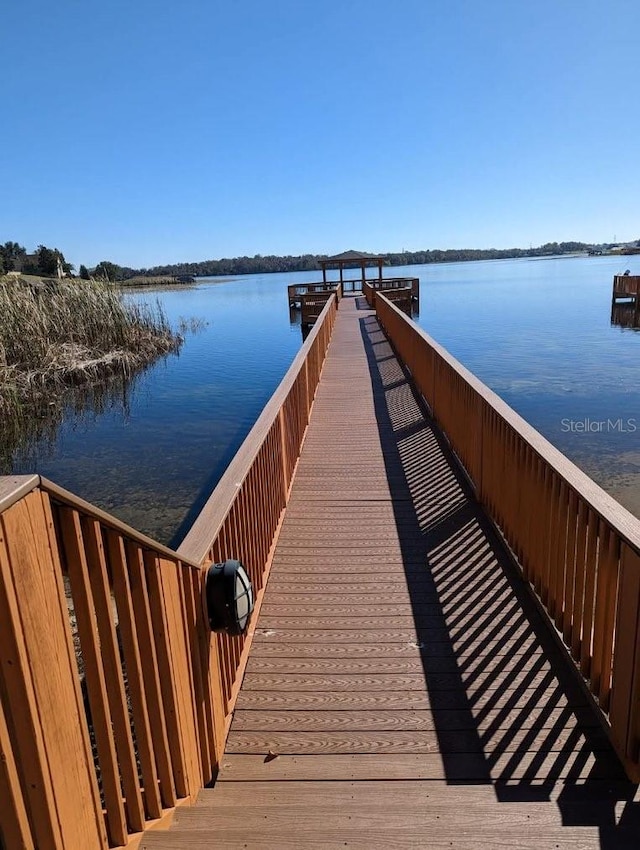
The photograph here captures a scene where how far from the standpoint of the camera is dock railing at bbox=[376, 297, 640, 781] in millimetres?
2191

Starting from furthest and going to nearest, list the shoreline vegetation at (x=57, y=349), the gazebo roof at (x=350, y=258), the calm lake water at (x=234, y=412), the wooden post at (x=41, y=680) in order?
the gazebo roof at (x=350, y=258) → the shoreline vegetation at (x=57, y=349) → the calm lake water at (x=234, y=412) → the wooden post at (x=41, y=680)

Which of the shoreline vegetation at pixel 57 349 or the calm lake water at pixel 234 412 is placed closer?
the calm lake water at pixel 234 412

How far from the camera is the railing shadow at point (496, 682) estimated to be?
7.14 feet

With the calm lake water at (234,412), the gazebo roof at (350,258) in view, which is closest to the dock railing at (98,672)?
the calm lake water at (234,412)

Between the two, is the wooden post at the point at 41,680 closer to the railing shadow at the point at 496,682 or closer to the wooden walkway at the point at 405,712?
the wooden walkway at the point at 405,712

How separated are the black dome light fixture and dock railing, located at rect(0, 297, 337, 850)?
47mm

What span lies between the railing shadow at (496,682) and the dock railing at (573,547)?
96 millimetres

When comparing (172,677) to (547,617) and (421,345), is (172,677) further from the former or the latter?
(421,345)

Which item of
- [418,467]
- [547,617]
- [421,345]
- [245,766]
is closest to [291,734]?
[245,766]

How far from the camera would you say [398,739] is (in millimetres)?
2518

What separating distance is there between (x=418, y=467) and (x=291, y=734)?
3.81 meters

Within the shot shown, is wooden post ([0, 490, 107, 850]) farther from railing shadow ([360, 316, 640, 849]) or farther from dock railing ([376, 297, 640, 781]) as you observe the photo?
dock railing ([376, 297, 640, 781])

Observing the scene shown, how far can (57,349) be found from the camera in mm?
16406

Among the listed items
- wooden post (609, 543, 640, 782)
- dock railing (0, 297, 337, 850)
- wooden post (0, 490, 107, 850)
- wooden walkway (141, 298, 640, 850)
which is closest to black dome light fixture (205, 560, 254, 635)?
dock railing (0, 297, 337, 850)
